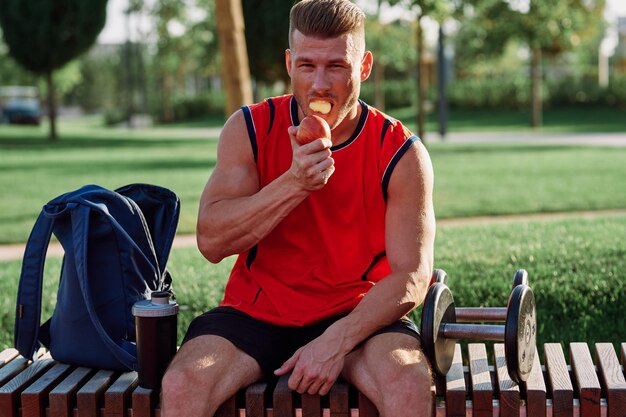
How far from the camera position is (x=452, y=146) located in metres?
22.3

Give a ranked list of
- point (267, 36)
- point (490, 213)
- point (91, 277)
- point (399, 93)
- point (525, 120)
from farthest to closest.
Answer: point (399, 93), point (525, 120), point (267, 36), point (490, 213), point (91, 277)

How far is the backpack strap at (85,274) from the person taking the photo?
130 inches

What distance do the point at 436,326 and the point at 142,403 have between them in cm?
96

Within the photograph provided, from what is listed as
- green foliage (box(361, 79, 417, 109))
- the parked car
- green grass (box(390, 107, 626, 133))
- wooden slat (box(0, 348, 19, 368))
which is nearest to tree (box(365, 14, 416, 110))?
green grass (box(390, 107, 626, 133))

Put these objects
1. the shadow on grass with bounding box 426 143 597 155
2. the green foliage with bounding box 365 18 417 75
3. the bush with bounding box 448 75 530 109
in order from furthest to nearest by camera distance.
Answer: the bush with bounding box 448 75 530 109
the green foliage with bounding box 365 18 417 75
the shadow on grass with bounding box 426 143 597 155

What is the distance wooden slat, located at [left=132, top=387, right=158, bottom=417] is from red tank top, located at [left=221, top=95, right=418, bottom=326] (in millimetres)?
437

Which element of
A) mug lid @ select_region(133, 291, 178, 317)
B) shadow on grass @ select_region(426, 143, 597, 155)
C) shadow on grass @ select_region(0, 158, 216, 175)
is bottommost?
shadow on grass @ select_region(426, 143, 597, 155)

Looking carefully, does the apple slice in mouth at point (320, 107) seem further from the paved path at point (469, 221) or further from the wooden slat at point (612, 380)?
the paved path at point (469, 221)

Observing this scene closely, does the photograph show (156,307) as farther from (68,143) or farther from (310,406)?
(68,143)

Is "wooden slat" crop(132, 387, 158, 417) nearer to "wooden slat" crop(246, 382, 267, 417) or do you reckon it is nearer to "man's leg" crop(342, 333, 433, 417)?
"wooden slat" crop(246, 382, 267, 417)

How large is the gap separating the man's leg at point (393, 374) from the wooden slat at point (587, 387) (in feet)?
1.60

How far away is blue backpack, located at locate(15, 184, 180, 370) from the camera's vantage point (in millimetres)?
3336

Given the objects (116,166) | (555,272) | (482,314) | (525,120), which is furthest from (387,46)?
(482,314)

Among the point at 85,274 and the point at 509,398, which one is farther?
the point at 85,274
